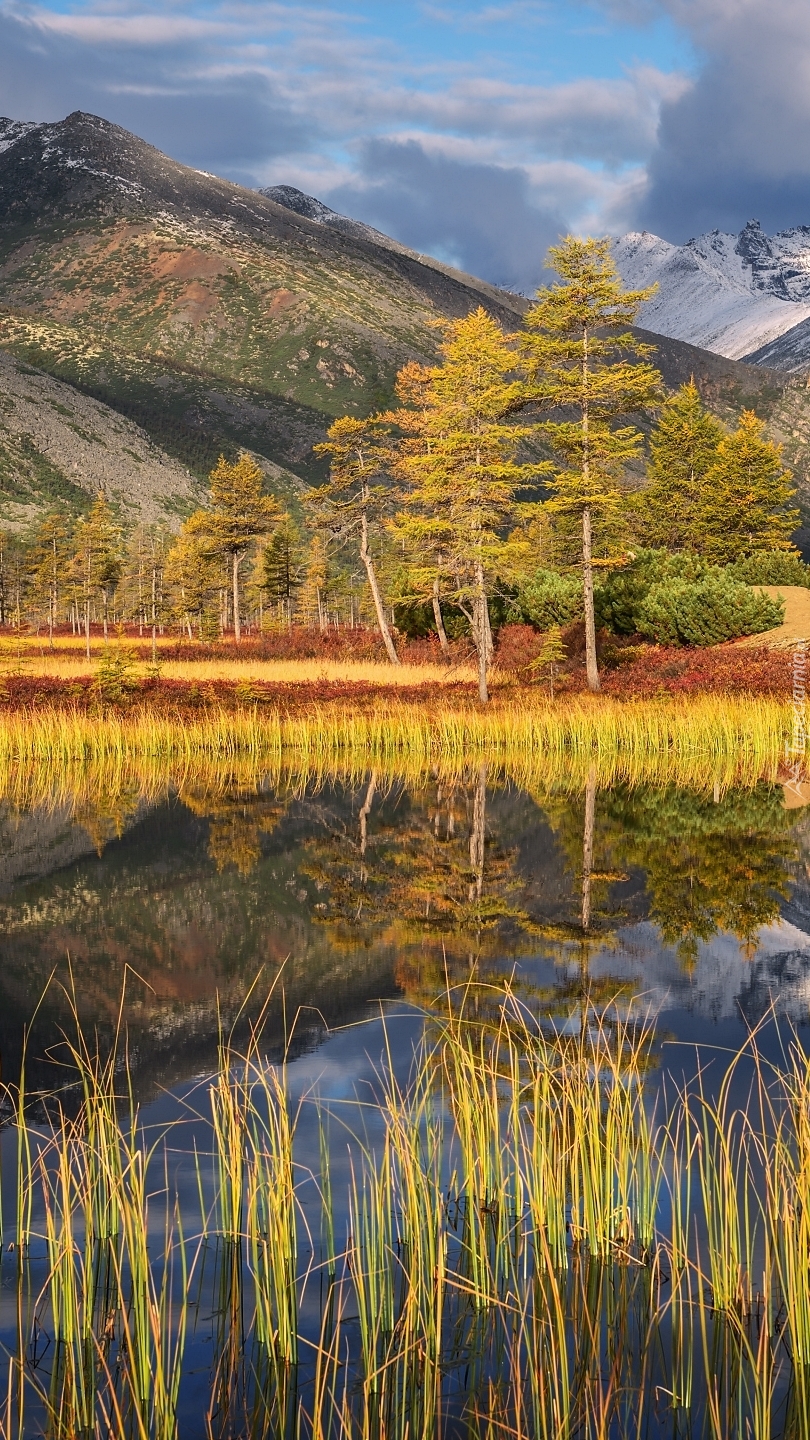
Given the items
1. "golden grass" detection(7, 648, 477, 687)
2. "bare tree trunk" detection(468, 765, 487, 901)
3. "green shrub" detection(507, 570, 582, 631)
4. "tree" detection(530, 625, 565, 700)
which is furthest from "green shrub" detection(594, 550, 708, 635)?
"bare tree trunk" detection(468, 765, 487, 901)

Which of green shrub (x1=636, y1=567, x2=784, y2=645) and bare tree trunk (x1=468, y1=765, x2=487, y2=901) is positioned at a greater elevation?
green shrub (x1=636, y1=567, x2=784, y2=645)

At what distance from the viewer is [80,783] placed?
2034 centimetres

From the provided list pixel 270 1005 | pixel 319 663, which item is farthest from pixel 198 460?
pixel 270 1005

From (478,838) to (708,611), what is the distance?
23336mm

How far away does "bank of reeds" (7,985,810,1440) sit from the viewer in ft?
13.4

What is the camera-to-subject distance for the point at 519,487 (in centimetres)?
3055

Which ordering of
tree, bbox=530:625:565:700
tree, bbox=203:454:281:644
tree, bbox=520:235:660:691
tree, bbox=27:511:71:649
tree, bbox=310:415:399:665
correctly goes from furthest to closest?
tree, bbox=27:511:71:649
tree, bbox=203:454:281:644
tree, bbox=310:415:399:665
tree, bbox=530:625:565:700
tree, bbox=520:235:660:691

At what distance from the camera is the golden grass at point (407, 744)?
21156 mm

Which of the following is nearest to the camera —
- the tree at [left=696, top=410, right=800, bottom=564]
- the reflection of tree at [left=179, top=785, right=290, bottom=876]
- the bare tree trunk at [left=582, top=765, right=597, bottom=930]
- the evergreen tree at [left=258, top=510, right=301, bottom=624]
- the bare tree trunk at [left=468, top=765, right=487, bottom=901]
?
the bare tree trunk at [left=582, top=765, right=597, bottom=930]

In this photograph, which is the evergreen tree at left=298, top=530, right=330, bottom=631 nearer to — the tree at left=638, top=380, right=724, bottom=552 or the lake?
the tree at left=638, top=380, right=724, bottom=552

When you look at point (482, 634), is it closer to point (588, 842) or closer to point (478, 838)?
point (478, 838)

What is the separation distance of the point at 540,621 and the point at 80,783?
25309mm

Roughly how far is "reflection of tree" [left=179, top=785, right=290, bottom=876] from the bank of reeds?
339 inches

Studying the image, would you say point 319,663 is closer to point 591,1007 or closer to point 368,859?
point 368,859
